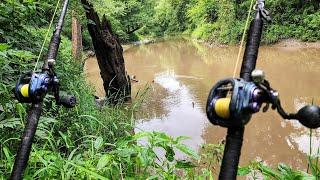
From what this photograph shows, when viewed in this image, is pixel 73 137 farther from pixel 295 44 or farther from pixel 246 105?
pixel 295 44

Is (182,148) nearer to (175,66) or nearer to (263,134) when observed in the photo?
(263,134)

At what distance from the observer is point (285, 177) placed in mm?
2045

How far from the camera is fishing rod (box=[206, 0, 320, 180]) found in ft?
3.72

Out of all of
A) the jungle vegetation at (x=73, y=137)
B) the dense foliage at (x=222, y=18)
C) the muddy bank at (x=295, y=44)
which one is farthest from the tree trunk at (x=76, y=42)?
the muddy bank at (x=295, y=44)

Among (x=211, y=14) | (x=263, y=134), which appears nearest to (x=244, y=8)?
(x=211, y=14)

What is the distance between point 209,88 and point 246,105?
479 inches

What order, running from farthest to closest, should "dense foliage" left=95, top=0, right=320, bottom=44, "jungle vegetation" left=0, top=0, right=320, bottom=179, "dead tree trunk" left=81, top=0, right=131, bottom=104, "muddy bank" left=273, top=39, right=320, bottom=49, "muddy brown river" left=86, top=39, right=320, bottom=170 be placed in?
"dense foliage" left=95, top=0, right=320, bottom=44 < "muddy bank" left=273, top=39, right=320, bottom=49 < "dead tree trunk" left=81, top=0, right=131, bottom=104 < "muddy brown river" left=86, top=39, right=320, bottom=170 < "jungle vegetation" left=0, top=0, right=320, bottom=179

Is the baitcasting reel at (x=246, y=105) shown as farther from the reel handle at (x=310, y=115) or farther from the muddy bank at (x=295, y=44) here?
the muddy bank at (x=295, y=44)

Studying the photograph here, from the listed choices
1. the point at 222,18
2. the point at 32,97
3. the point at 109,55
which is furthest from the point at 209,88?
the point at 222,18

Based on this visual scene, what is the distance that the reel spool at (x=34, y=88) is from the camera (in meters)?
1.70

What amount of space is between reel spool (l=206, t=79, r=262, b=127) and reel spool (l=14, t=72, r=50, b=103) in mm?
771

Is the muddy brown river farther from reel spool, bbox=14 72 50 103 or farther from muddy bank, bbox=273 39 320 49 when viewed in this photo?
reel spool, bbox=14 72 50 103

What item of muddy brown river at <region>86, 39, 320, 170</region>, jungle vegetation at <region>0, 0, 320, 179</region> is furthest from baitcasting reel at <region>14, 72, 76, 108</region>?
muddy brown river at <region>86, 39, 320, 170</region>

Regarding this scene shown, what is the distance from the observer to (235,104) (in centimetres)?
114
